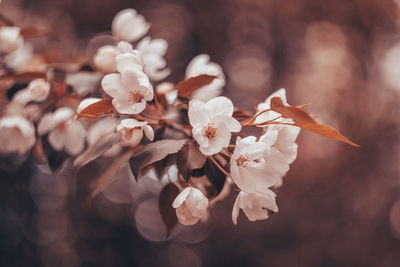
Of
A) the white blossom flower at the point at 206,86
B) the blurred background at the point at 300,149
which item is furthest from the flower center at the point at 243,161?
the blurred background at the point at 300,149

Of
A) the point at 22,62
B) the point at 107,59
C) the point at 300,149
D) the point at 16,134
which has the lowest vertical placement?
the point at 300,149

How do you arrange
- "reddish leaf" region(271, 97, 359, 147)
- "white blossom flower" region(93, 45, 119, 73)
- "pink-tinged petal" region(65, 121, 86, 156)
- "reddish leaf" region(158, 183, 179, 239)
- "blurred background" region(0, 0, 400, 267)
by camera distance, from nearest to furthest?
"reddish leaf" region(271, 97, 359, 147), "reddish leaf" region(158, 183, 179, 239), "white blossom flower" region(93, 45, 119, 73), "pink-tinged petal" region(65, 121, 86, 156), "blurred background" region(0, 0, 400, 267)

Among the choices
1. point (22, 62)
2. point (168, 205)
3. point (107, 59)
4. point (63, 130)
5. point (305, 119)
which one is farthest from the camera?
point (22, 62)

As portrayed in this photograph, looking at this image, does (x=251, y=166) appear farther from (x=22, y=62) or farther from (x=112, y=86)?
(x=22, y=62)

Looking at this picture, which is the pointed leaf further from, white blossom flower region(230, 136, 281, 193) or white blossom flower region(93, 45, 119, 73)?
white blossom flower region(93, 45, 119, 73)

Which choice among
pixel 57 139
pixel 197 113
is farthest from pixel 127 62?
pixel 57 139

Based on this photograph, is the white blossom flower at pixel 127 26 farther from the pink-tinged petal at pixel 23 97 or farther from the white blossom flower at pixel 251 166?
the white blossom flower at pixel 251 166

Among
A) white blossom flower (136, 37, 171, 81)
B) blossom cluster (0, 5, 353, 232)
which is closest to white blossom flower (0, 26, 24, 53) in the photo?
blossom cluster (0, 5, 353, 232)
